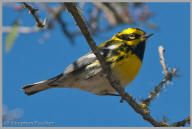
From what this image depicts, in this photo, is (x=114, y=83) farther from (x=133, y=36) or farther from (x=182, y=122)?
(x=133, y=36)

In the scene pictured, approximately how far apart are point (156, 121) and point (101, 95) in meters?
1.37

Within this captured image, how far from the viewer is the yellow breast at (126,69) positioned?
3.73 m

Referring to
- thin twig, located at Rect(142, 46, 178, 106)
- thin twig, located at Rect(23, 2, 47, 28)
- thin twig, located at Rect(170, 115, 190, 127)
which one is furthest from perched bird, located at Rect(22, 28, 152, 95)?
thin twig, located at Rect(23, 2, 47, 28)

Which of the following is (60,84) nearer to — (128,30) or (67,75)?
(67,75)

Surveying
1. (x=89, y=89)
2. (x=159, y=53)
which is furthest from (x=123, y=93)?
(x=89, y=89)

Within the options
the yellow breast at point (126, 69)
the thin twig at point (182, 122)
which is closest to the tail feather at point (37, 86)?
the yellow breast at point (126, 69)

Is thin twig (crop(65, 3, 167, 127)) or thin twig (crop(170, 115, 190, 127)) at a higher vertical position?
thin twig (crop(65, 3, 167, 127))

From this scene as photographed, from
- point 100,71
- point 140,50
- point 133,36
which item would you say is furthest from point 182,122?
point 133,36

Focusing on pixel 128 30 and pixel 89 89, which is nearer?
pixel 89 89

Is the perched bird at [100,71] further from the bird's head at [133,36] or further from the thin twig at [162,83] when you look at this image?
the thin twig at [162,83]

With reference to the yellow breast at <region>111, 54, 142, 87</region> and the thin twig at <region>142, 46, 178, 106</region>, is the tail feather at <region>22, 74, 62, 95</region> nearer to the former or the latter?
the yellow breast at <region>111, 54, 142, 87</region>

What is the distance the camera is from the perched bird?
3.75 meters

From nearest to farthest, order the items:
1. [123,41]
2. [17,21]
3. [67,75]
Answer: [17,21]
[67,75]
[123,41]

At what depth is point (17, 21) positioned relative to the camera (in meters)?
2.05
